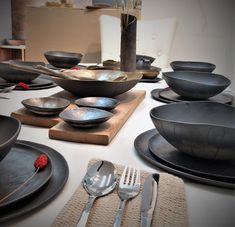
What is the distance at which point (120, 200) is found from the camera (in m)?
0.43

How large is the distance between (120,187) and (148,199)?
50 mm

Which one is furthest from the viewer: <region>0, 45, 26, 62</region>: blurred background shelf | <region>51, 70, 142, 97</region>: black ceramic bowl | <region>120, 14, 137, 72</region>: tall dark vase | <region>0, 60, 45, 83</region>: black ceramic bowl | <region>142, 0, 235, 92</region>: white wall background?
<region>0, 45, 26, 62</region>: blurred background shelf

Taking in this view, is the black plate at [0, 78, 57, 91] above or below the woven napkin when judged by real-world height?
above

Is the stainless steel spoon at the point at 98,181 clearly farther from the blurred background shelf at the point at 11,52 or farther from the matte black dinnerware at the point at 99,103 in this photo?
the blurred background shelf at the point at 11,52

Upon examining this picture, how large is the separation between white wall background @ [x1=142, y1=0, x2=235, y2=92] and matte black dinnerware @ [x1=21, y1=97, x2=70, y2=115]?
2.14 metres

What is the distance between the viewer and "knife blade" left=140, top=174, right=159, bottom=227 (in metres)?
0.39

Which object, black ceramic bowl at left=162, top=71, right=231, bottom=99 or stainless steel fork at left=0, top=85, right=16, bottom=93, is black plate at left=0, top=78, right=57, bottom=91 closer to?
stainless steel fork at left=0, top=85, right=16, bottom=93

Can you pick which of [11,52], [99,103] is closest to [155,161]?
[99,103]

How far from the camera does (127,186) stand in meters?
0.47

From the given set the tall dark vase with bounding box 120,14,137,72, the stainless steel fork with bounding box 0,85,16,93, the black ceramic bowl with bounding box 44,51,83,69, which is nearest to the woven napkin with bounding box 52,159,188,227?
the stainless steel fork with bounding box 0,85,16,93

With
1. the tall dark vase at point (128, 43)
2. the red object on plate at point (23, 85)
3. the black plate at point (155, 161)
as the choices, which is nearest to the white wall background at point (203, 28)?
the tall dark vase at point (128, 43)

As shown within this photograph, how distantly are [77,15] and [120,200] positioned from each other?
8.97ft

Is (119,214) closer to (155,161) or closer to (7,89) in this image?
(155,161)

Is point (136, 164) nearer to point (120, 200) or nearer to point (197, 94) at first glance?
point (120, 200)
